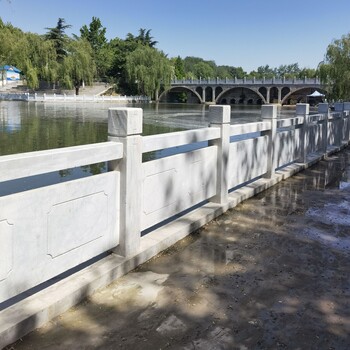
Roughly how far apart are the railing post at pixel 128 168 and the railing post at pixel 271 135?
335 cm

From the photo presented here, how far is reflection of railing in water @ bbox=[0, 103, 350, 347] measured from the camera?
8.04 ft

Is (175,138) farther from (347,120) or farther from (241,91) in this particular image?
(241,91)

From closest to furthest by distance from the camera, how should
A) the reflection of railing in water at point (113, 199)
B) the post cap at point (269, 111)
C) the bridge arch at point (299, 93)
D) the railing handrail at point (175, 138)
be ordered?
the reflection of railing in water at point (113, 199)
the railing handrail at point (175, 138)
the post cap at point (269, 111)
the bridge arch at point (299, 93)

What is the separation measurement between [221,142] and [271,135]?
1.89 m

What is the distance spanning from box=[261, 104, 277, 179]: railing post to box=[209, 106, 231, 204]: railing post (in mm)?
1570

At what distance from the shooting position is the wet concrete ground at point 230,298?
2.48m

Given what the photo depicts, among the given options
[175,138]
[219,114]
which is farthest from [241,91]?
[175,138]

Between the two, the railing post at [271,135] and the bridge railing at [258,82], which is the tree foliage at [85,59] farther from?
the railing post at [271,135]

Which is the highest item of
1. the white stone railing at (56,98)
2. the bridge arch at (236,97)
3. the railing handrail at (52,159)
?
the bridge arch at (236,97)

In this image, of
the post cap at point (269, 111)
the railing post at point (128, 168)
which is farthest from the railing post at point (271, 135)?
the railing post at point (128, 168)

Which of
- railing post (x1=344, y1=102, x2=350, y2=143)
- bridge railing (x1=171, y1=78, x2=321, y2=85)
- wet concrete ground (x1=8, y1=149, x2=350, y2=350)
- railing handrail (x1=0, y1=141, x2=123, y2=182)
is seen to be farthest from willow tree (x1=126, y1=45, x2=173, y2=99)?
railing handrail (x1=0, y1=141, x2=123, y2=182)

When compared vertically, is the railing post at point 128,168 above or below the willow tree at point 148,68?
below

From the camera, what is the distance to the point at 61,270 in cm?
281

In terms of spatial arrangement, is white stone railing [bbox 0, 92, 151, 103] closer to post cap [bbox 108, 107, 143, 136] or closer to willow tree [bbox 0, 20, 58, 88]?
willow tree [bbox 0, 20, 58, 88]
